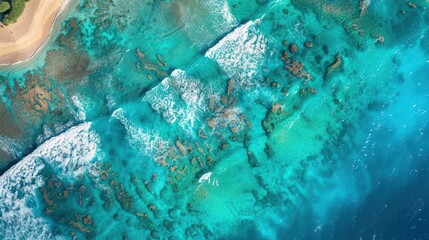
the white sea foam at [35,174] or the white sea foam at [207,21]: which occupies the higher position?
the white sea foam at [207,21]

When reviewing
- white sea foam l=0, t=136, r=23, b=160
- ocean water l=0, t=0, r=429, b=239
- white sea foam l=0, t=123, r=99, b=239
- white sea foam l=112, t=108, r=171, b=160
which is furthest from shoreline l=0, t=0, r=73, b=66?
white sea foam l=112, t=108, r=171, b=160

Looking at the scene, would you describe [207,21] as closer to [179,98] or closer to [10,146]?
[179,98]

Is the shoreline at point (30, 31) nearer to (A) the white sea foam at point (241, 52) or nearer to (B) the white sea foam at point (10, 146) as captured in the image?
(B) the white sea foam at point (10, 146)

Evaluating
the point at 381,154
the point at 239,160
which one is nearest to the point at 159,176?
the point at 239,160

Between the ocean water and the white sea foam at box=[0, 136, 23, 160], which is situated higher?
the white sea foam at box=[0, 136, 23, 160]

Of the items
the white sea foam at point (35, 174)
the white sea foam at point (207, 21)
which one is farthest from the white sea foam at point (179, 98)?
the white sea foam at point (35, 174)

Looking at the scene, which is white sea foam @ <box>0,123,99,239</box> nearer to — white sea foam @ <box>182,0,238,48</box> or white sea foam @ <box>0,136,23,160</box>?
white sea foam @ <box>0,136,23,160</box>
